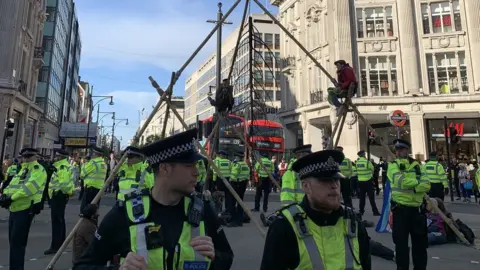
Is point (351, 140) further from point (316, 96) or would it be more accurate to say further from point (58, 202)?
point (58, 202)

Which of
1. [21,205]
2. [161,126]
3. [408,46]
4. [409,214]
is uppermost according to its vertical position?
[161,126]

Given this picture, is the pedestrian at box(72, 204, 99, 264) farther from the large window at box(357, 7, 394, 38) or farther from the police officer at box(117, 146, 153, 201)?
the large window at box(357, 7, 394, 38)

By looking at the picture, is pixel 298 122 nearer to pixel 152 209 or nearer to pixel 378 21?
pixel 378 21

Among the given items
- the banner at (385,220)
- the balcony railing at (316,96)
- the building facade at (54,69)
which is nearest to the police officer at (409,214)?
the banner at (385,220)

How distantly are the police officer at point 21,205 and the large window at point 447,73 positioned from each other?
94.1 ft

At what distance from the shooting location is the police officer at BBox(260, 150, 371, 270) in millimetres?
2248

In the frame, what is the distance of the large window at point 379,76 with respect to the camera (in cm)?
2769

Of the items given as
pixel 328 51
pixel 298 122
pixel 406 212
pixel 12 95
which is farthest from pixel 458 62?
pixel 12 95

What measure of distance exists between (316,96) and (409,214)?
1005 inches

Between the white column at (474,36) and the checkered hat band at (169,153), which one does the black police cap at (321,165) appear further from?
the white column at (474,36)

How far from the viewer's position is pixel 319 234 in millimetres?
2305

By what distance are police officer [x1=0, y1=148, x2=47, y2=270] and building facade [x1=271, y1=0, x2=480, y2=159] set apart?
24.0 meters

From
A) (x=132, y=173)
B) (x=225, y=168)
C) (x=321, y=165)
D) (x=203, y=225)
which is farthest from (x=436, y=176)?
(x=203, y=225)

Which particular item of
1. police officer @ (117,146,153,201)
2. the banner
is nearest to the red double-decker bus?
the banner
